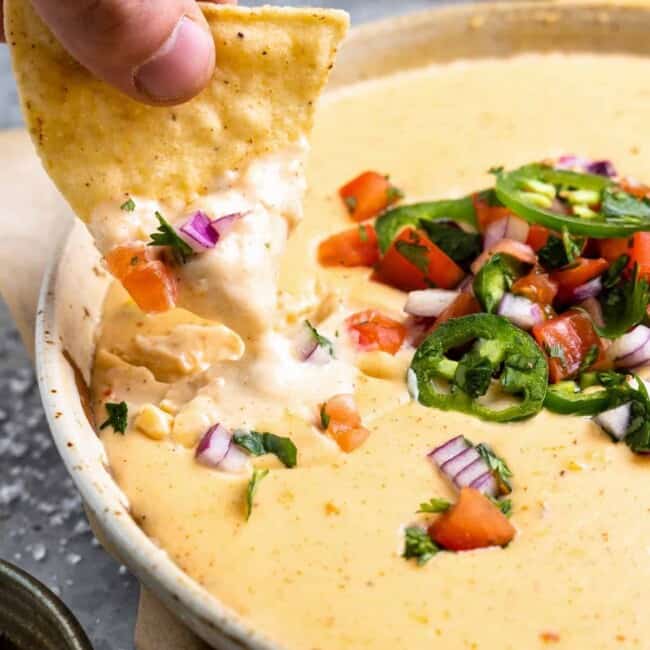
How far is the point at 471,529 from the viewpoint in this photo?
96.3 inches

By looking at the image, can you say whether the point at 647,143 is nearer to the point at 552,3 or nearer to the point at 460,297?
the point at 552,3

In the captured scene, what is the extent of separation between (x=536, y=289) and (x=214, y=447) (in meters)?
0.95

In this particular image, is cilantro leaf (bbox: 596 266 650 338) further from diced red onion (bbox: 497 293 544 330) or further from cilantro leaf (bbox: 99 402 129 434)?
cilantro leaf (bbox: 99 402 129 434)

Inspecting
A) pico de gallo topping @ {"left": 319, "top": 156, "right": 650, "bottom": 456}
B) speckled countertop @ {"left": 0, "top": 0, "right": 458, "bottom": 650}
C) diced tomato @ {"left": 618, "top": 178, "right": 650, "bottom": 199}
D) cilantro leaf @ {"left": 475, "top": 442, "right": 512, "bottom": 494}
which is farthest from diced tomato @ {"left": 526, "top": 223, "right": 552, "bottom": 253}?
speckled countertop @ {"left": 0, "top": 0, "right": 458, "bottom": 650}

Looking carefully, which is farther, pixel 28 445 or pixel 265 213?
pixel 28 445

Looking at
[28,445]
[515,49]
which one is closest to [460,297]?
[28,445]

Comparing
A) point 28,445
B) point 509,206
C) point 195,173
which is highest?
point 195,173

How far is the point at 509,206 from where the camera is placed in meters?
3.28

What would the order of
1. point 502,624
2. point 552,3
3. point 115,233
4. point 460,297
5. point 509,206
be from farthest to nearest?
1. point 552,3
2. point 509,206
3. point 460,297
4. point 115,233
5. point 502,624

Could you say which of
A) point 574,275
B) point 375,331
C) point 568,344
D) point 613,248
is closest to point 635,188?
point 613,248

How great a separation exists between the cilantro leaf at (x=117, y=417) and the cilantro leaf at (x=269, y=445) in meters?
0.31

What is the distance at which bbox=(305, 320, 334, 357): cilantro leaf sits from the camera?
115 inches

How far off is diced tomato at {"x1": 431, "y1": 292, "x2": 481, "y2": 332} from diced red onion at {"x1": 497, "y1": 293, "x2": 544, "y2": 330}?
8cm

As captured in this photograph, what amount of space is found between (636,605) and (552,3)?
2.85 m
